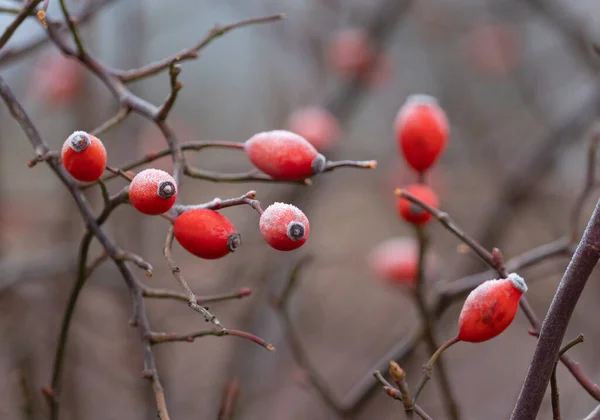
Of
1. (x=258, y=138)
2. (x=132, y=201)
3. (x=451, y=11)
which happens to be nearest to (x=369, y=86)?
(x=451, y=11)

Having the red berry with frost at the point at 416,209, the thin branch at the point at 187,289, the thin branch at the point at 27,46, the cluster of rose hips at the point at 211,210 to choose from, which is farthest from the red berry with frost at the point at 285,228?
the thin branch at the point at 27,46

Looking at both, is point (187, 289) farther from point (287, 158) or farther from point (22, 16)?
point (22, 16)

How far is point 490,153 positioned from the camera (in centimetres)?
401

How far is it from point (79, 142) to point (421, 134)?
0.72 m

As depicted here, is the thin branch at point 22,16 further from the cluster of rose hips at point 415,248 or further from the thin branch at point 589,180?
the thin branch at point 589,180

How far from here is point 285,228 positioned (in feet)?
2.85

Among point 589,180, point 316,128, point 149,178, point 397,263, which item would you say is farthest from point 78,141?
point 316,128

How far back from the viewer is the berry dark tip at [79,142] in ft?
2.98

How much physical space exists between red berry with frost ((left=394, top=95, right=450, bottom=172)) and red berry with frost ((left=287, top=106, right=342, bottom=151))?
3.77 feet

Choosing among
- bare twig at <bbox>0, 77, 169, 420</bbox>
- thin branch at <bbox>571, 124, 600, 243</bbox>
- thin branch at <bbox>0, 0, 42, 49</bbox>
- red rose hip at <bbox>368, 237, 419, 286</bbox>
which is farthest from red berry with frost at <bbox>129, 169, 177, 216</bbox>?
red rose hip at <bbox>368, 237, 419, 286</bbox>

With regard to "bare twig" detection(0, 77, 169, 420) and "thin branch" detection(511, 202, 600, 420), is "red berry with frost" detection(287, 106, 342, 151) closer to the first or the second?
"bare twig" detection(0, 77, 169, 420)

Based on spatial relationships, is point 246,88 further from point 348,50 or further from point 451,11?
point 348,50

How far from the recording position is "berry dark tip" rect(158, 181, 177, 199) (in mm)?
884

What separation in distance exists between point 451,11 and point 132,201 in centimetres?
392
